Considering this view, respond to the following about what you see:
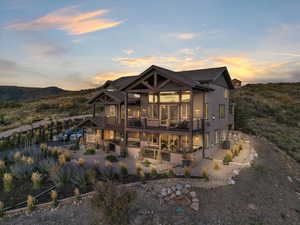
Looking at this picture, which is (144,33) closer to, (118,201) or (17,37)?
(17,37)

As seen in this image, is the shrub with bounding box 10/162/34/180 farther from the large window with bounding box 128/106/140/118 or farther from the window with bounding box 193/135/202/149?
the window with bounding box 193/135/202/149

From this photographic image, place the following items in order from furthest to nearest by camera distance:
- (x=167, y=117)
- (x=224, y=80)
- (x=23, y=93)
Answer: (x=23, y=93) < (x=224, y=80) < (x=167, y=117)

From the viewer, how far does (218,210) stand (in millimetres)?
8305

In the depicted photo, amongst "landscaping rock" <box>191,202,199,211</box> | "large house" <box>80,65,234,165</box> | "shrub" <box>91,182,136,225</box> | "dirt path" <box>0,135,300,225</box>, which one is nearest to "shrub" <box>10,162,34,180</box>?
"dirt path" <box>0,135,300,225</box>

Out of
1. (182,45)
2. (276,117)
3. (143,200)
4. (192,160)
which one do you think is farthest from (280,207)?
(276,117)

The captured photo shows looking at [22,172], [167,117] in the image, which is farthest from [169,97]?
[22,172]

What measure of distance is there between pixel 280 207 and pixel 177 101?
33.6ft

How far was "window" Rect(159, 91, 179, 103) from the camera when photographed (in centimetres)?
1669

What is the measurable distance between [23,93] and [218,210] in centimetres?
13287

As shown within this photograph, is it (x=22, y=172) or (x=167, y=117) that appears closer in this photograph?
(x=22, y=172)

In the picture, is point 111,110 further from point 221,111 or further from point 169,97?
point 221,111

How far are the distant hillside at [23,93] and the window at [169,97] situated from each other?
110999 mm

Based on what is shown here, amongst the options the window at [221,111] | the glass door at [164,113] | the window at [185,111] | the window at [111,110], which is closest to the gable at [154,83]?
the window at [185,111]

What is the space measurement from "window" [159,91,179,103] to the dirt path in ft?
26.7
